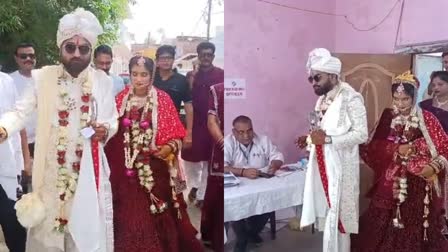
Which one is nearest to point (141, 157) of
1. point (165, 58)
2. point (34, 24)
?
point (165, 58)

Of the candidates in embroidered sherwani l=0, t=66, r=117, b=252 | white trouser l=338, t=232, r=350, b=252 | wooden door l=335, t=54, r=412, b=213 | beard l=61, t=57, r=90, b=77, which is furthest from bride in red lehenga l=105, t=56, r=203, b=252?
wooden door l=335, t=54, r=412, b=213

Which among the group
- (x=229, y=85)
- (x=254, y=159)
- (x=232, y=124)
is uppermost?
(x=229, y=85)

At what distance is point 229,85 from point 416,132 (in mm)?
981

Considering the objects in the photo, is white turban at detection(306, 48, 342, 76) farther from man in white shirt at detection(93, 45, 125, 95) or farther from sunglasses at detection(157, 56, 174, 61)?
man in white shirt at detection(93, 45, 125, 95)

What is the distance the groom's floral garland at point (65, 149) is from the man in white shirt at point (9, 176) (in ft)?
0.56

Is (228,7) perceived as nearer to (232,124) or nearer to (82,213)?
(232,124)

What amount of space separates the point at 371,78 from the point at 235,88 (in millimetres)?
783

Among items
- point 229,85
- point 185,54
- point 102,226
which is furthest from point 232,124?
point 102,226

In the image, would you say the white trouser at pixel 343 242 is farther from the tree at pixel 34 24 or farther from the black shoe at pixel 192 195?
the tree at pixel 34 24

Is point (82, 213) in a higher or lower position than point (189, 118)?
lower

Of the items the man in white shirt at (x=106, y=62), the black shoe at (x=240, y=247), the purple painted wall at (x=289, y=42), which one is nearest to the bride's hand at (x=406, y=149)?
the purple painted wall at (x=289, y=42)

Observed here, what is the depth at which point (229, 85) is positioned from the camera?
291 centimetres

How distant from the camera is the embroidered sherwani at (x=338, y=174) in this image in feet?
9.18

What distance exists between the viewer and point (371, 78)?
3098 millimetres
